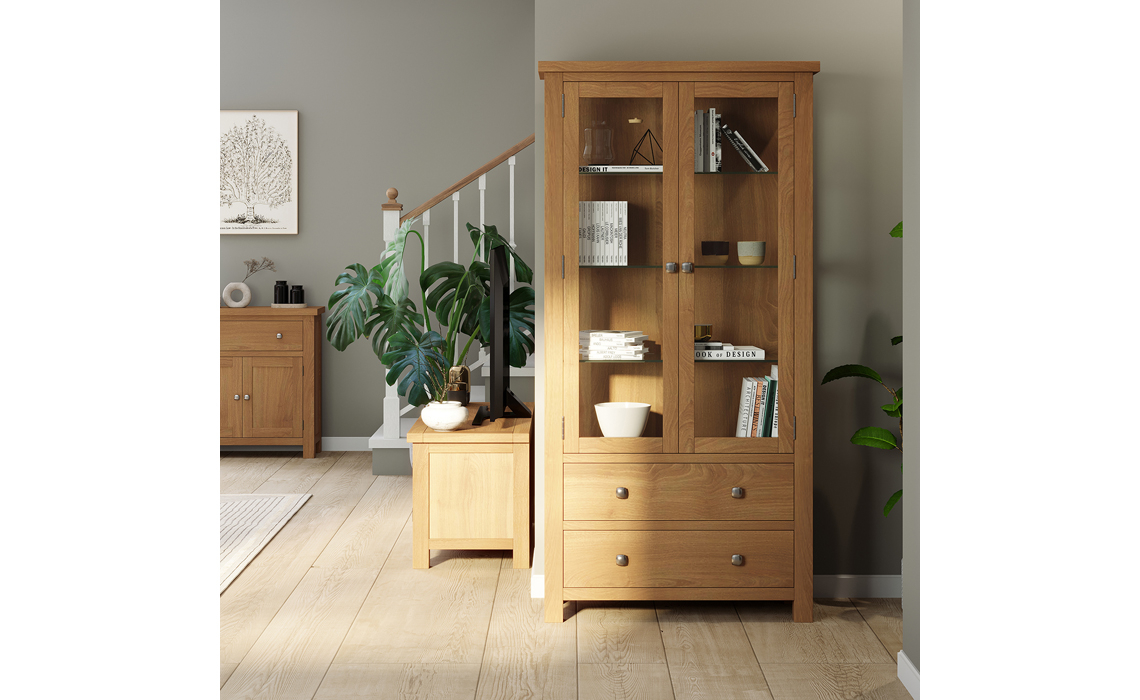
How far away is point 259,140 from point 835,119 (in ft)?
13.1

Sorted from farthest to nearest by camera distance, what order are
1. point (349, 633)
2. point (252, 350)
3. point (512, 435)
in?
point (252, 350)
point (512, 435)
point (349, 633)

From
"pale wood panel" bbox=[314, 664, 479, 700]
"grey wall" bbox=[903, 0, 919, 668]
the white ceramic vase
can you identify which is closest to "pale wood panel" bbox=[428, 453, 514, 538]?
the white ceramic vase

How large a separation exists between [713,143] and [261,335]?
140 inches

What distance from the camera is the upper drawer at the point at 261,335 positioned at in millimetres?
4898

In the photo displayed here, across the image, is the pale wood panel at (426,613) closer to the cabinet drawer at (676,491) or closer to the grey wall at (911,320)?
the cabinet drawer at (676,491)

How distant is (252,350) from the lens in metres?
4.93

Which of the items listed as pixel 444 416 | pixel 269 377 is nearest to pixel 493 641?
pixel 444 416

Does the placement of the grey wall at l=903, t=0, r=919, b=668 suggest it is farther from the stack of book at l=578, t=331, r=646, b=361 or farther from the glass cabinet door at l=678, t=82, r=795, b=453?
the stack of book at l=578, t=331, r=646, b=361

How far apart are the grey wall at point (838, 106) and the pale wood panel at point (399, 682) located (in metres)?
1.52

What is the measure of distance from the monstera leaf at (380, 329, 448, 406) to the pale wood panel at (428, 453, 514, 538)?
1.81 feet

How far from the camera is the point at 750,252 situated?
8.13 feet

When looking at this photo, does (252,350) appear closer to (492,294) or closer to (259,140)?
(259,140)

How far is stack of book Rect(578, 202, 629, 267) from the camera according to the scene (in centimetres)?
247
